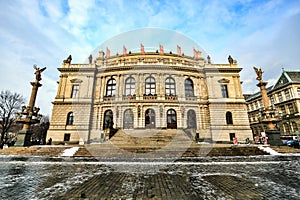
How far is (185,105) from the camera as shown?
81.8 ft

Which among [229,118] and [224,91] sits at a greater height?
[224,91]

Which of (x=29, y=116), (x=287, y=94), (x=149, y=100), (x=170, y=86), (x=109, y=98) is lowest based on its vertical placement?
(x=29, y=116)

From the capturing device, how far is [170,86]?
26469mm

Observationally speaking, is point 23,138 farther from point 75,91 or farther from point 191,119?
point 191,119

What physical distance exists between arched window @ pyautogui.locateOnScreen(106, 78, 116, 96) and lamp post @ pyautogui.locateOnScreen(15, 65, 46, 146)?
10.1 m

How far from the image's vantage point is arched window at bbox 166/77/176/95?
85.6ft

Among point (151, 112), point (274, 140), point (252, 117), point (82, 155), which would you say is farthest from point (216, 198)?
point (252, 117)

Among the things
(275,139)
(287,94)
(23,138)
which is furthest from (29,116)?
(287,94)

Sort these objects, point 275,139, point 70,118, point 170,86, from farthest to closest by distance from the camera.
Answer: point 170,86 < point 70,118 < point 275,139

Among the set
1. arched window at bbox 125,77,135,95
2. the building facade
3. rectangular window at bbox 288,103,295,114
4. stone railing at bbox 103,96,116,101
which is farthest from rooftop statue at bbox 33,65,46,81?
rectangular window at bbox 288,103,295,114

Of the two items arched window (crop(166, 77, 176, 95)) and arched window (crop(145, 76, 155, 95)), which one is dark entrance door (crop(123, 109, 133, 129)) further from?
arched window (crop(166, 77, 176, 95))

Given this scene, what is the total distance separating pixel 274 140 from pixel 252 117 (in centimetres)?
3215

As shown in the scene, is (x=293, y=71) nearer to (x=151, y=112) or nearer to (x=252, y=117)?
(x=252, y=117)

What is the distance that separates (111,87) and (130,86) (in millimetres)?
3508
